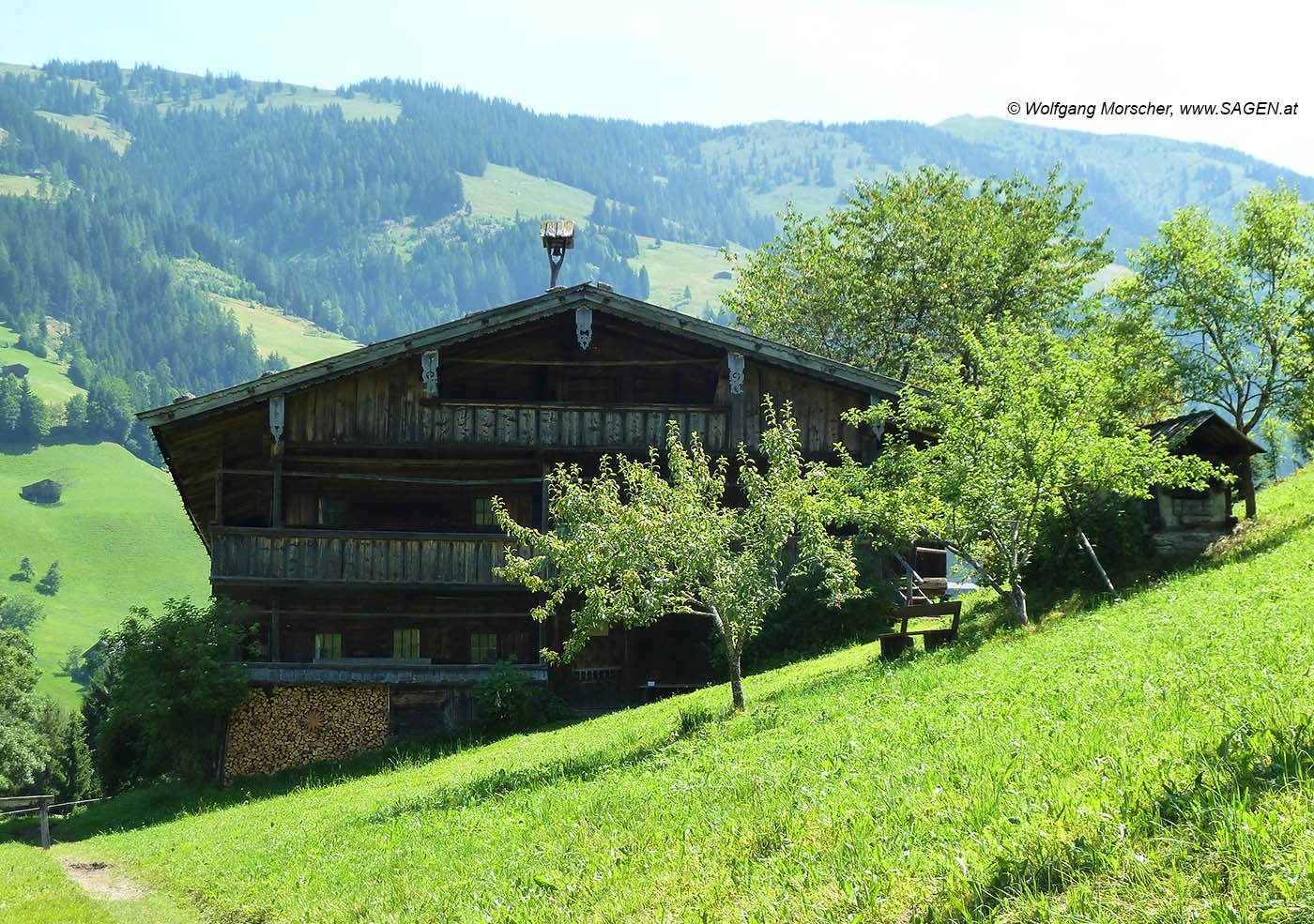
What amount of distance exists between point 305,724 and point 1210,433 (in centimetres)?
2149

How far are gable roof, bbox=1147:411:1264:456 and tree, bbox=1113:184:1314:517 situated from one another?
721 cm

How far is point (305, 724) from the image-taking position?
2975cm

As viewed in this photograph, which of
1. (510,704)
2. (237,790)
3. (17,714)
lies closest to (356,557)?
(510,704)

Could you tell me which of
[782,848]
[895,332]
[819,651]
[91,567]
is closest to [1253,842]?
[782,848]

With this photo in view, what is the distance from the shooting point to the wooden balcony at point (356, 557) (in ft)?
98.1

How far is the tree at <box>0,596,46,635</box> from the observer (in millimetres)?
162625

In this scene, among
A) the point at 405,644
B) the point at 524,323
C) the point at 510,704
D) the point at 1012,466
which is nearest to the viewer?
the point at 1012,466

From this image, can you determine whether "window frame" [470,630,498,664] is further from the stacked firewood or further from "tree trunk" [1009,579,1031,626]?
"tree trunk" [1009,579,1031,626]

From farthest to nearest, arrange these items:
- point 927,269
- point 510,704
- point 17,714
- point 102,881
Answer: point 17,714 < point 927,269 < point 510,704 < point 102,881

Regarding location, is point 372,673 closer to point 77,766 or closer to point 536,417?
point 536,417

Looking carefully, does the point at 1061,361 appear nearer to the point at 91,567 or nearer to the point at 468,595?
the point at 468,595

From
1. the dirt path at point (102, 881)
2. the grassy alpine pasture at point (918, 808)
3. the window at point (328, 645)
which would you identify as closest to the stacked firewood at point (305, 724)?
the window at point (328, 645)

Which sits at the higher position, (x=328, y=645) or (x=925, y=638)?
(x=925, y=638)

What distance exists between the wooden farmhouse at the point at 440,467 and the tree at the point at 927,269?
1660 cm
